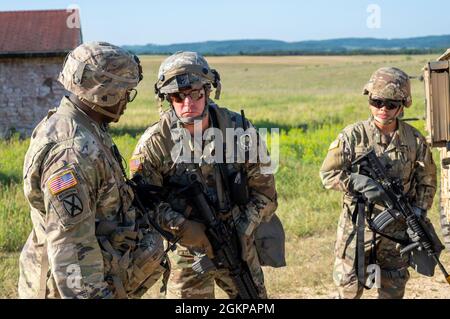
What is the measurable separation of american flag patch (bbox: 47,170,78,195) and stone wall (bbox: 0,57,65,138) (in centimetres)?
1560

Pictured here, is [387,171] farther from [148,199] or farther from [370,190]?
[148,199]

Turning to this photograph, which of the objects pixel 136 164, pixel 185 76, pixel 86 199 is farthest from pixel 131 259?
pixel 185 76

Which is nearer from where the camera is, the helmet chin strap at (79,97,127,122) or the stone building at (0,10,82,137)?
the helmet chin strap at (79,97,127,122)

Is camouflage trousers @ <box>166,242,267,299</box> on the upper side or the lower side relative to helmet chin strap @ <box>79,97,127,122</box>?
lower

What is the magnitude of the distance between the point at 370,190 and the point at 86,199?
241 centimetres

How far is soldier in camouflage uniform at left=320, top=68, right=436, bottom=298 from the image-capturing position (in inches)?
191

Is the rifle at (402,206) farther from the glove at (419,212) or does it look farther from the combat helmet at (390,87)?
the combat helmet at (390,87)

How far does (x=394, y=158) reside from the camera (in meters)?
4.88

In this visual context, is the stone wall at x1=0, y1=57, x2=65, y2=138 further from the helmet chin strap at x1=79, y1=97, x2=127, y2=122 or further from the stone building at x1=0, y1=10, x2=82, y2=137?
the helmet chin strap at x1=79, y1=97, x2=127, y2=122

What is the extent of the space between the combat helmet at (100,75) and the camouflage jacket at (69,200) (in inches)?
3.6

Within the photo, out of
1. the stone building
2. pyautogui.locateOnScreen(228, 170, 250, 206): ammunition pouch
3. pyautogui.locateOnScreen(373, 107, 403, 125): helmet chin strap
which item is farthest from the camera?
the stone building

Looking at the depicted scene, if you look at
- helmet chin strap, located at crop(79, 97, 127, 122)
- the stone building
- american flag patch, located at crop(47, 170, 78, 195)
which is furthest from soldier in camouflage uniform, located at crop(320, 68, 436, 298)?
the stone building
